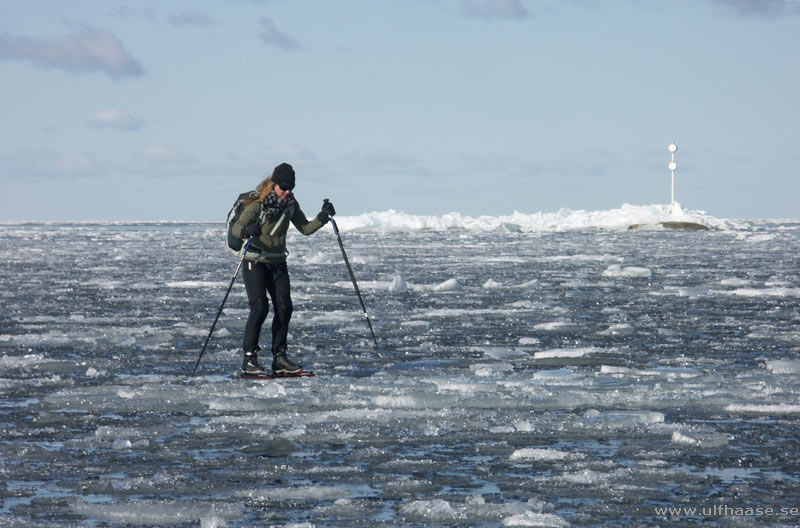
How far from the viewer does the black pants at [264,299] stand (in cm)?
773

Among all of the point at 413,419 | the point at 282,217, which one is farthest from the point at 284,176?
the point at 413,419

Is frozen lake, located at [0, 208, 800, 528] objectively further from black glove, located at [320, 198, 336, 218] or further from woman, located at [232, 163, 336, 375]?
black glove, located at [320, 198, 336, 218]

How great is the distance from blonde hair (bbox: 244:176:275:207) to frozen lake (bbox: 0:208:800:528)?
1.48 metres

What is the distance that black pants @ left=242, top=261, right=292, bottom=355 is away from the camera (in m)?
7.73

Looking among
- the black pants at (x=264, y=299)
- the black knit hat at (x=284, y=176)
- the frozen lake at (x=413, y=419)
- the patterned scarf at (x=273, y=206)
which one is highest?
the black knit hat at (x=284, y=176)

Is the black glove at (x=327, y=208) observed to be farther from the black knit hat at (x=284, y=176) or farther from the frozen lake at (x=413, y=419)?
the frozen lake at (x=413, y=419)

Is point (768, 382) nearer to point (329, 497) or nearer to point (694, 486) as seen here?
point (694, 486)

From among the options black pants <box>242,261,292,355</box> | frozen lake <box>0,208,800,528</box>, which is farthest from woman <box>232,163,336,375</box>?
frozen lake <box>0,208,800,528</box>

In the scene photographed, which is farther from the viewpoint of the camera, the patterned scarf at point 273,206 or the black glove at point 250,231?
the patterned scarf at point 273,206

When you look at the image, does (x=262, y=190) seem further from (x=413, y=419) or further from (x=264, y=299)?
(x=413, y=419)

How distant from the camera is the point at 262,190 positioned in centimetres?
764

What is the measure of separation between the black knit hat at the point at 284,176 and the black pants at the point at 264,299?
679 millimetres

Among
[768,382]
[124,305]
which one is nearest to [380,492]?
[768,382]

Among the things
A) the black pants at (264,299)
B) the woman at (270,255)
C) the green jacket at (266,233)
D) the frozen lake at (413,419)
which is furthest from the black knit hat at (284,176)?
the frozen lake at (413,419)
